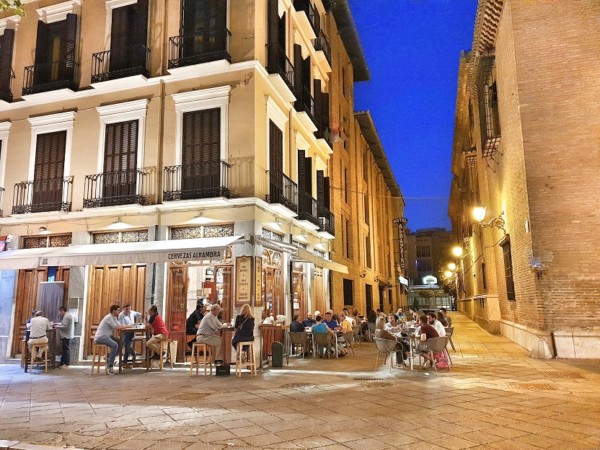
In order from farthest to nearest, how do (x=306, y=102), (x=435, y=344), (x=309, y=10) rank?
1. (x=309, y=10)
2. (x=306, y=102)
3. (x=435, y=344)

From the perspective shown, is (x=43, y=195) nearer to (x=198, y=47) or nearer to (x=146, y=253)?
(x=146, y=253)

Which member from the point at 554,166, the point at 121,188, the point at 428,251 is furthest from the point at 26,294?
the point at 428,251

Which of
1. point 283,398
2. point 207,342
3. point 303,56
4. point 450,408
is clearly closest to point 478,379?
point 450,408

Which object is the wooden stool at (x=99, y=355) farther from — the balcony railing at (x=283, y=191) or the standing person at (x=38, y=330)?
the balcony railing at (x=283, y=191)

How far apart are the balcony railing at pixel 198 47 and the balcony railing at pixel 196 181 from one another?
2906mm

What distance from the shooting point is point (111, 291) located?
13.6 meters

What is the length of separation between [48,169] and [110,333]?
656 cm

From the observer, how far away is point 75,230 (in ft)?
46.2

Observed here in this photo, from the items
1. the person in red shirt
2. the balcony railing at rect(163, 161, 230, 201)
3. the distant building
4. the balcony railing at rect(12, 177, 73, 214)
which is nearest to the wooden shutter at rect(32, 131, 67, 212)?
the balcony railing at rect(12, 177, 73, 214)

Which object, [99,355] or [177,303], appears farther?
[177,303]

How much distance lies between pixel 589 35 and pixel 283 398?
472 inches

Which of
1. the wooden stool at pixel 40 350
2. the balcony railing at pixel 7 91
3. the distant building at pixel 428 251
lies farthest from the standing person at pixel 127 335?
the distant building at pixel 428 251

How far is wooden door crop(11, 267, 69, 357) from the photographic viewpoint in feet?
46.4

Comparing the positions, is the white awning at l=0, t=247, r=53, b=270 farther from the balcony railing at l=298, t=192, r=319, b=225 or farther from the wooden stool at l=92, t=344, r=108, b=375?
the balcony railing at l=298, t=192, r=319, b=225
